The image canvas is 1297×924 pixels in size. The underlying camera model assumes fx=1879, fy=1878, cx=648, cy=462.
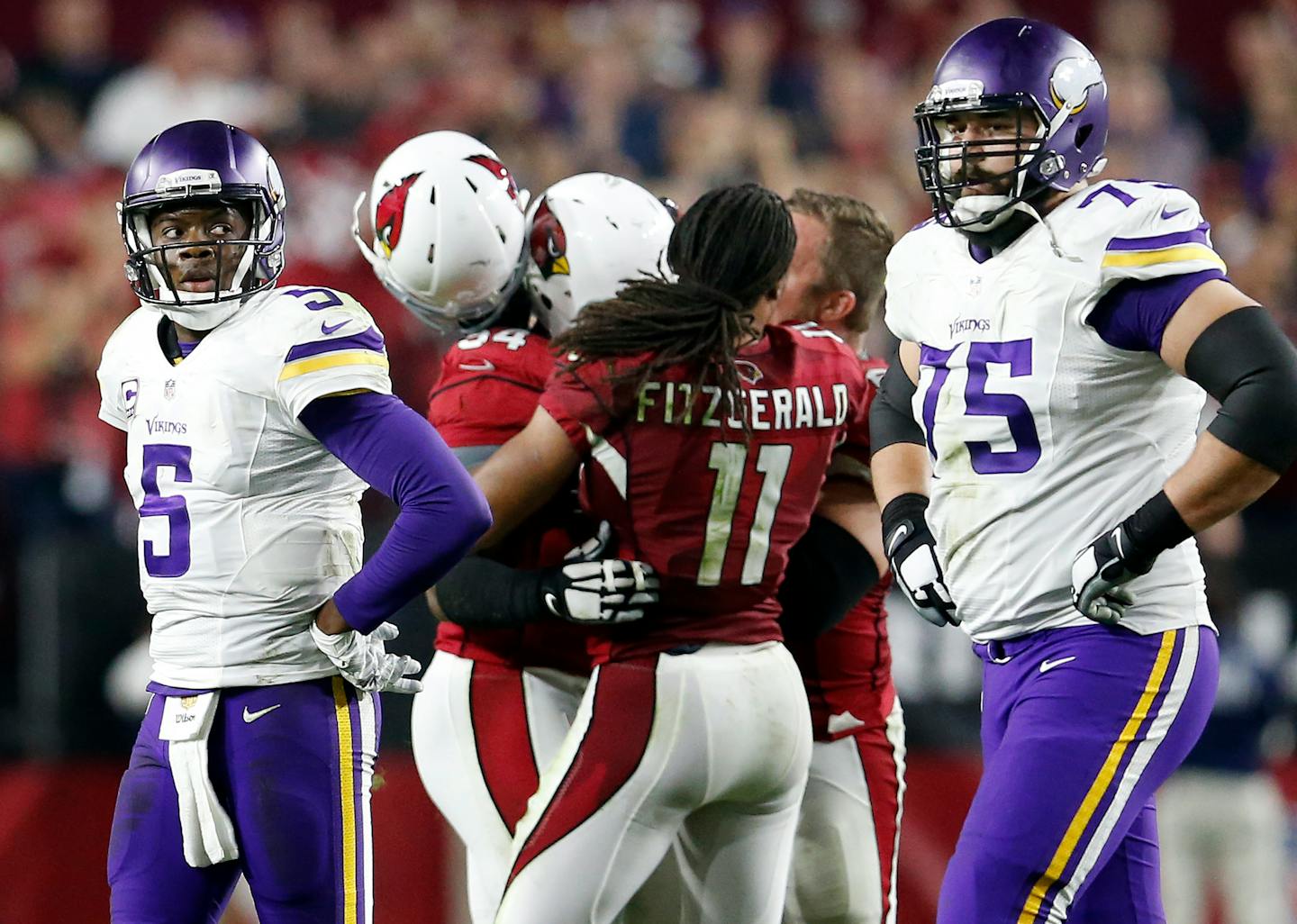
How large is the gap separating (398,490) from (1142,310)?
125 cm

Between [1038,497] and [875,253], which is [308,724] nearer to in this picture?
[1038,497]

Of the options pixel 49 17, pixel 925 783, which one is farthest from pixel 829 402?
pixel 49 17

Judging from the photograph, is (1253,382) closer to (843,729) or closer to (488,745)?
(843,729)

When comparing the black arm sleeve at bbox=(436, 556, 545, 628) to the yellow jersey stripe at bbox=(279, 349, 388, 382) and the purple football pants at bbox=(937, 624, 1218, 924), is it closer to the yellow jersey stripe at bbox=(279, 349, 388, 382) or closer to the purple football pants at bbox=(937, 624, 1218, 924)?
the yellow jersey stripe at bbox=(279, 349, 388, 382)

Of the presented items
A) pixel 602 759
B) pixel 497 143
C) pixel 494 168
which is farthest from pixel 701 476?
pixel 497 143

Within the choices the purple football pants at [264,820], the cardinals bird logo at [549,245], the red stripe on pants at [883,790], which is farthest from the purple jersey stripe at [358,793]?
the red stripe on pants at [883,790]

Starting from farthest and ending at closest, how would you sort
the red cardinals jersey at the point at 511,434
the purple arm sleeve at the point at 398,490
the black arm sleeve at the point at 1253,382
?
the red cardinals jersey at the point at 511,434, the purple arm sleeve at the point at 398,490, the black arm sleeve at the point at 1253,382

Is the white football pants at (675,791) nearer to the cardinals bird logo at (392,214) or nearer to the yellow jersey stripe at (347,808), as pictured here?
the yellow jersey stripe at (347,808)

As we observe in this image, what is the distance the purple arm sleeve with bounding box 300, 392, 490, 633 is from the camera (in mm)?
3135

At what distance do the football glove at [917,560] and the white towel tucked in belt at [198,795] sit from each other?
1230 mm

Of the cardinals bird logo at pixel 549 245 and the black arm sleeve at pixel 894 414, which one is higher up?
the cardinals bird logo at pixel 549 245

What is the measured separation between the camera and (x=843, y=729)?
4004 mm

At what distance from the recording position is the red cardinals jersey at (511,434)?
372 centimetres

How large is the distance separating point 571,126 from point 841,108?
138 cm
